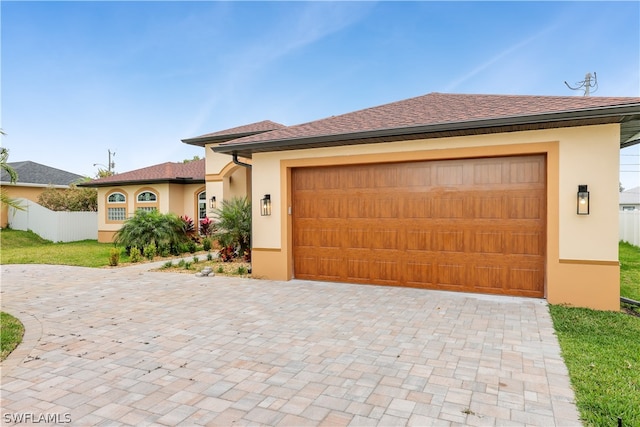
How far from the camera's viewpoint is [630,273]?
8.91 metres

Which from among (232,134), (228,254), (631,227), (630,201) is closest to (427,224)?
(228,254)

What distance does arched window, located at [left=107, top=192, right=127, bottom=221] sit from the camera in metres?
18.4

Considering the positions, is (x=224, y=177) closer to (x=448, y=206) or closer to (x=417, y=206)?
(x=417, y=206)

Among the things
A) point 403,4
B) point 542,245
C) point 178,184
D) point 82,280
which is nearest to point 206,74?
point 178,184

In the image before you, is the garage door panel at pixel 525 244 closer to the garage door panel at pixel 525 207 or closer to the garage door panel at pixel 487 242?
the garage door panel at pixel 487 242

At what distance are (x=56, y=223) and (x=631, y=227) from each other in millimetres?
26590

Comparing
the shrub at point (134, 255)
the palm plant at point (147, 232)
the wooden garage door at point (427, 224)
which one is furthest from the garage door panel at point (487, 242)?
the palm plant at point (147, 232)

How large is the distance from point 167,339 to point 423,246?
4.99 meters

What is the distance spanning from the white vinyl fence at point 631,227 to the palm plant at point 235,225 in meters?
14.6

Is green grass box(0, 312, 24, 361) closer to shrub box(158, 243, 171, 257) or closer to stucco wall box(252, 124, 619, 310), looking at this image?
stucco wall box(252, 124, 619, 310)

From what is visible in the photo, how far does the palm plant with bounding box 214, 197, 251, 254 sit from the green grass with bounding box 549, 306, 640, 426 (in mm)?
7722

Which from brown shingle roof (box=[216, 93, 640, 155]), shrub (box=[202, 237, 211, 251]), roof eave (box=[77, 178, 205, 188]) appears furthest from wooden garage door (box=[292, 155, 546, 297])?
roof eave (box=[77, 178, 205, 188])

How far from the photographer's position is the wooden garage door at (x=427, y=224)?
6.64 m

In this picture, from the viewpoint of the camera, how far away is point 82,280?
8789 mm
